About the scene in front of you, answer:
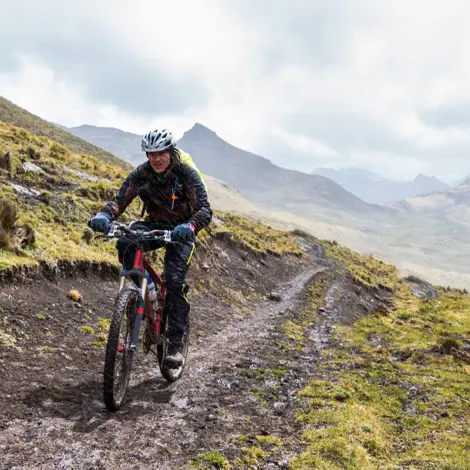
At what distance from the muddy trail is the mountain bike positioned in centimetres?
53

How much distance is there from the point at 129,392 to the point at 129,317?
1.81m

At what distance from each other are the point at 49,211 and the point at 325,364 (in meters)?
12.7

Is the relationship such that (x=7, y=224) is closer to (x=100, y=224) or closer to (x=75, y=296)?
(x=75, y=296)

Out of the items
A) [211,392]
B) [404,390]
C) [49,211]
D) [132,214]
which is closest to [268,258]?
[132,214]

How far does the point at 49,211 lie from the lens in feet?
55.4

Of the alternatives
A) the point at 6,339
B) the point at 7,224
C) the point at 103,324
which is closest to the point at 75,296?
the point at 103,324

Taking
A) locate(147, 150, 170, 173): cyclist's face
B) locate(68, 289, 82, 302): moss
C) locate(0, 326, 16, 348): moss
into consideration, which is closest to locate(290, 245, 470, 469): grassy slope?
locate(147, 150, 170, 173): cyclist's face

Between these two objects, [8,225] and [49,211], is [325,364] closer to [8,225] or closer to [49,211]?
[8,225]

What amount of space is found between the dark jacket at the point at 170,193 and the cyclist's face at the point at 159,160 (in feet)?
0.30

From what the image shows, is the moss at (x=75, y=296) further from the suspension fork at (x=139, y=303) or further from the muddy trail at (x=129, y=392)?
the suspension fork at (x=139, y=303)

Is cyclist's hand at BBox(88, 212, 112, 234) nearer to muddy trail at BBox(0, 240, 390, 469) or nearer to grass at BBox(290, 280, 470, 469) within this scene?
muddy trail at BBox(0, 240, 390, 469)

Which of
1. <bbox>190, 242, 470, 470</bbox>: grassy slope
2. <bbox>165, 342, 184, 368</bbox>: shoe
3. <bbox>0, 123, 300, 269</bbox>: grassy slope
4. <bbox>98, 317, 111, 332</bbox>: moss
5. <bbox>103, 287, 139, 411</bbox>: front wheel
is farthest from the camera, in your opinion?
<bbox>0, 123, 300, 269</bbox>: grassy slope

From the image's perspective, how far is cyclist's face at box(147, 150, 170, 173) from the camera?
693cm

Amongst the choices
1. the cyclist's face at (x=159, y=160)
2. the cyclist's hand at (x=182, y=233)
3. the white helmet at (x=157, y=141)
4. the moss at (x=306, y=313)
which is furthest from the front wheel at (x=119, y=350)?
the moss at (x=306, y=313)
